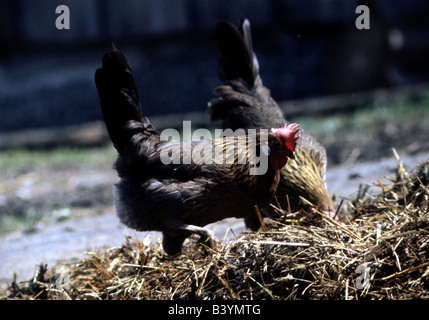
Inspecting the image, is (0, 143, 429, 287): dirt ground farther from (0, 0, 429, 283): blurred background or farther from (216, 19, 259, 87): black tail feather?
(0, 0, 429, 283): blurred background

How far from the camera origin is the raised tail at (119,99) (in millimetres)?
3445

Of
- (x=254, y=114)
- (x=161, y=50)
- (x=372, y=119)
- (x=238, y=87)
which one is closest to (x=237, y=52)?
(x=238, y=87)

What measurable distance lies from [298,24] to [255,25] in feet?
2.68

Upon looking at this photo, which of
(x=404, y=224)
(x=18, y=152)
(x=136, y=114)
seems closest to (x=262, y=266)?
(x=404, y=224)

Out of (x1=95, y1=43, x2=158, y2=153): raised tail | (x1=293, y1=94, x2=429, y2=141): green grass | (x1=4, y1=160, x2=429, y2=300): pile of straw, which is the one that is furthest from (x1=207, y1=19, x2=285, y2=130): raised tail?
(x1=293, y1=94, x2=429, y2=141): green grass

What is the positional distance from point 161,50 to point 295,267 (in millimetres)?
7490

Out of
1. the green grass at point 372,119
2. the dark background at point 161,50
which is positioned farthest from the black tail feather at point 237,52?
the dark background at point 161,50

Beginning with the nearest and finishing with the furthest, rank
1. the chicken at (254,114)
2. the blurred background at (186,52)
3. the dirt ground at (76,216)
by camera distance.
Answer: the chicken at (254,114) → the dirt ground at (76,216) → the blurred background at (186,52)

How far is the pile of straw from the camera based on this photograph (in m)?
2.73

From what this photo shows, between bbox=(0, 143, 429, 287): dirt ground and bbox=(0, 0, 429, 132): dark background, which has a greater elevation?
bbox=(0, 0, 429, 132): dark background

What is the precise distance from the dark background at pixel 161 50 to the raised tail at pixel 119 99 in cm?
593

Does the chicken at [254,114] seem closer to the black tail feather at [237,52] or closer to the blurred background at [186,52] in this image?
the black tail feather at [237,52]

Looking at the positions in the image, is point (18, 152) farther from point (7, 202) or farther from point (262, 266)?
point (262, 266)

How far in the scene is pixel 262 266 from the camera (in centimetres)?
288
